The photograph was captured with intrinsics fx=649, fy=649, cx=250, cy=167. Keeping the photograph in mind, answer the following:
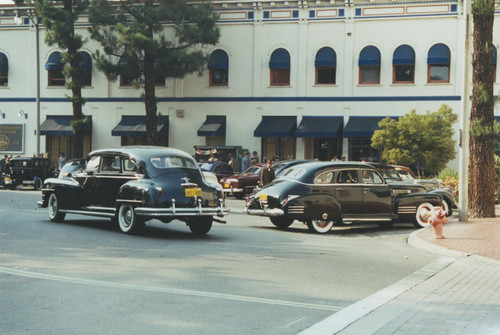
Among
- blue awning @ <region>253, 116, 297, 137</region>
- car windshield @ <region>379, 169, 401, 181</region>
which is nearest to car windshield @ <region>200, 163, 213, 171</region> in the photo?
blue awning @ <region>253, 116, 297, 137</region>

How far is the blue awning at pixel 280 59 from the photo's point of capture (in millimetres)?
37281

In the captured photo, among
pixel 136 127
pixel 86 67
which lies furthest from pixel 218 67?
pixel 86 67

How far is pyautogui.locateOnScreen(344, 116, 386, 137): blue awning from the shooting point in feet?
114

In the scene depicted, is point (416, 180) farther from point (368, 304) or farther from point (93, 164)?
point (368, 304)

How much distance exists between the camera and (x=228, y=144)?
38312 mm

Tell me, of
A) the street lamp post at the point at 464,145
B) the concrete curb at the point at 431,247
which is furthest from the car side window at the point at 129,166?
the street lamp post at the point at 464,145

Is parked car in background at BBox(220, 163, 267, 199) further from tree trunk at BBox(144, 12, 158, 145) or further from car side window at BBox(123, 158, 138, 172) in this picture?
car side window at BBox(123, 158, 138, 172)

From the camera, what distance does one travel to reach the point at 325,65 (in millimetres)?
36625

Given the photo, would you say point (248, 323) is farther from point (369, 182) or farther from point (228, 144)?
point (228, 144)

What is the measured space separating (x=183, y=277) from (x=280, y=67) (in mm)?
29327

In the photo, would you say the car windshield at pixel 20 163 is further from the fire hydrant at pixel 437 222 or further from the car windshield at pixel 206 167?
the fire hydrant at pixel 437 222

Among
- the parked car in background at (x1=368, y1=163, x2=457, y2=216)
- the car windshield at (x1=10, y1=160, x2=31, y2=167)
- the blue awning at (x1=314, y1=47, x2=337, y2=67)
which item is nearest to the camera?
the parked car in background at (x1=368, y1=163, x2=457, y2=216)

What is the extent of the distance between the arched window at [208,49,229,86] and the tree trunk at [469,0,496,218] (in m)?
21.0

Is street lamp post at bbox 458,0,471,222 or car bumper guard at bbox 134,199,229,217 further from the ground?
street lamp post at bbox 458,0,471,222
